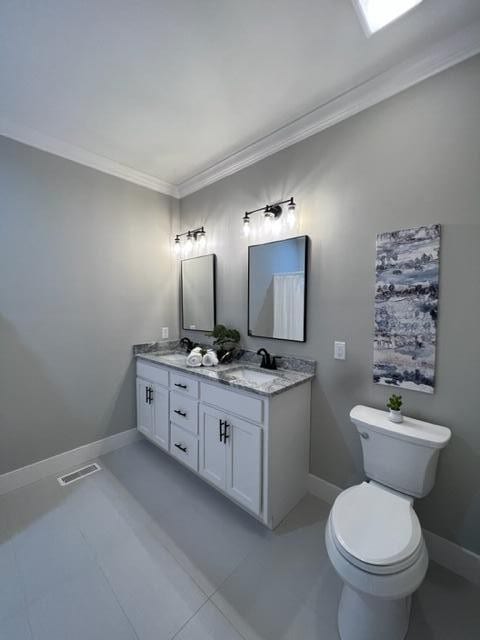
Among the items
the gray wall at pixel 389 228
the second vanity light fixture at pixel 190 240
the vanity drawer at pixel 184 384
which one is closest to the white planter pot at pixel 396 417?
the gray wall at pixel 389 228

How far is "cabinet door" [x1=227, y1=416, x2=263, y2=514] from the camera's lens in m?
1.57

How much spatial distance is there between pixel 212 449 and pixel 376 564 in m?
1.12

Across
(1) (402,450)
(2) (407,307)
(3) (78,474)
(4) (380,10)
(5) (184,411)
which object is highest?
(4) (380,10)

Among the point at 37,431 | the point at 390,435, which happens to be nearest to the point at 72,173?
the point at 37,431

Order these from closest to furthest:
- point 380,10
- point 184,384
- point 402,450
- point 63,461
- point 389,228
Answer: point 380,10 → point 402,450 → point 389,228 → point 184,384 → point 63,461

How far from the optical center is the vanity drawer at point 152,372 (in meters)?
2.27

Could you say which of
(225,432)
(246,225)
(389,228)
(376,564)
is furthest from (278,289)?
(376,564)

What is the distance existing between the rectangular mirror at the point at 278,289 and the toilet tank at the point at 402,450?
0.73 meters

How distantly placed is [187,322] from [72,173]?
5.37ft

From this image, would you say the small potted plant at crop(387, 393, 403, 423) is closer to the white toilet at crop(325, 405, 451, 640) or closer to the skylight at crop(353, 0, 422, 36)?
the white toilet at crop(325, 405, 451, 640)

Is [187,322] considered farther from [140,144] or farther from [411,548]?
[411,548]

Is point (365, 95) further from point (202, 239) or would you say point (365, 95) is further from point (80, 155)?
point (80, 155)

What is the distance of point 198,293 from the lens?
274 cm

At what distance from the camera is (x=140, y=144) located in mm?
2145
